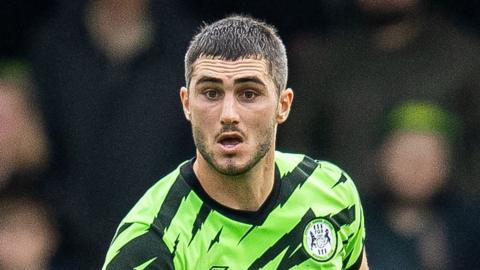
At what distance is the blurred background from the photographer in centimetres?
658

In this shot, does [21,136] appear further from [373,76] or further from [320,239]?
[320,239]

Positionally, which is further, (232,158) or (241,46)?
(241,46)

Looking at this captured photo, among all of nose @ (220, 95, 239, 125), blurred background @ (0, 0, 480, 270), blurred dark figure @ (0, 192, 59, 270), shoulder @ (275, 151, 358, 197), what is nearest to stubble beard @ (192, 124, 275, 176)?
nose @ (220, 95, 239, 125)

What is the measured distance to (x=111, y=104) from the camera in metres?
6.61

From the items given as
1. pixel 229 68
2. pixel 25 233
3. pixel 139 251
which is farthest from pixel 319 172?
pixel 25 233

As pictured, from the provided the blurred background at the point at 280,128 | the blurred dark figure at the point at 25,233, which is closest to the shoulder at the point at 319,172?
the blurred background at the point at 280,128

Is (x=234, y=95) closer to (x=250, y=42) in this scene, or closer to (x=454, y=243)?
(x=250, y=42)

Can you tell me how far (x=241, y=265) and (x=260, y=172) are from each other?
39 centimetres

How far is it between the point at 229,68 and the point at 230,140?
0.87 ft

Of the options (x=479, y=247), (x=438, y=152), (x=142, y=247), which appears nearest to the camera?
(x=142, y=247)

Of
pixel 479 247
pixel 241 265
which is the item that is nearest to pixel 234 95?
pixel 241 265

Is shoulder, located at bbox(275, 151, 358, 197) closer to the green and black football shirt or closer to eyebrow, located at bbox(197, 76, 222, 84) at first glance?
the green and black football shirt

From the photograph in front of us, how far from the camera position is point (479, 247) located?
6.55 metres

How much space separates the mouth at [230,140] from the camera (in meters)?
4.62
